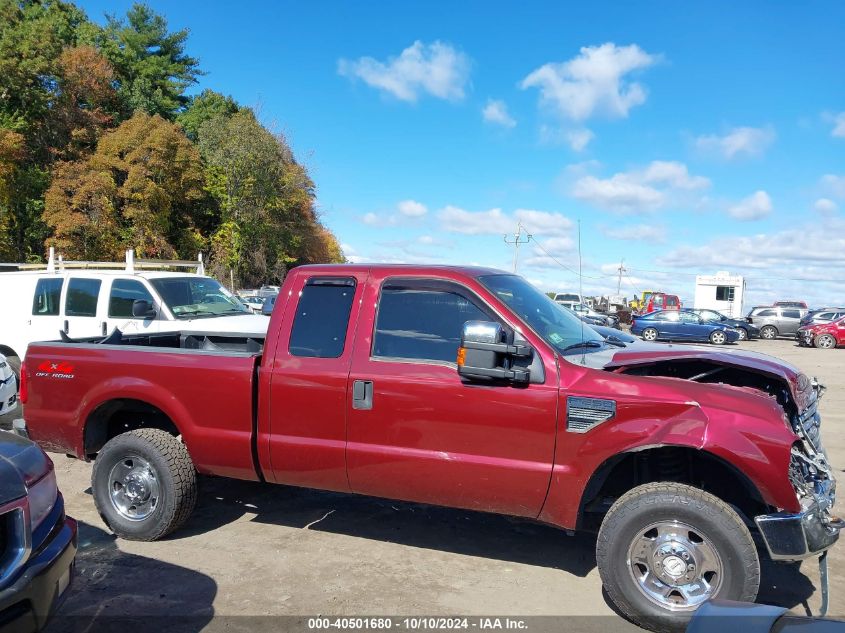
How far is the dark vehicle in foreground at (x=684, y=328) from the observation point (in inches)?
1074

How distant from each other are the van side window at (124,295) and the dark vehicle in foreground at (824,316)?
84.5 ft

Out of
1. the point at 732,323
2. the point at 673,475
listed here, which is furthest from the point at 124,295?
the point at 732,323

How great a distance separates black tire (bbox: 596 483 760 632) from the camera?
11.0 ft

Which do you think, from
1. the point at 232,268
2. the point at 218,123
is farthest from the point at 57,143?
the point at 232,268

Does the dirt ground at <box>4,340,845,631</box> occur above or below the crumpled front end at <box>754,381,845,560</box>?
below

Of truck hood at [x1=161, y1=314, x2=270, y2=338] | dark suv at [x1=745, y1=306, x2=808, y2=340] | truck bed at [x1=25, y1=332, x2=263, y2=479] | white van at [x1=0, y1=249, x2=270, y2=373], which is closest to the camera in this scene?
truck bed at [x1=25, y1=332, x2=263, y2=479]

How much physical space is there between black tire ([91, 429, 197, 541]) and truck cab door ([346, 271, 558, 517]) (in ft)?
4.24

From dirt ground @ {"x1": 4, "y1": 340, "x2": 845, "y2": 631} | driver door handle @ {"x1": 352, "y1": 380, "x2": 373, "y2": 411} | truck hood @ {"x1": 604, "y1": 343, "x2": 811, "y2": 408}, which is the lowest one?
dirt ground @ {"x1": 4, "y1": 340, "x2": 845, "y2": 631}

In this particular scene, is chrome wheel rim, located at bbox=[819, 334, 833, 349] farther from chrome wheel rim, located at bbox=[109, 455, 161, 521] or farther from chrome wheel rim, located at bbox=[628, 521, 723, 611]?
chrome wheel rim, located at bbox=[109, 455, 161, 521]

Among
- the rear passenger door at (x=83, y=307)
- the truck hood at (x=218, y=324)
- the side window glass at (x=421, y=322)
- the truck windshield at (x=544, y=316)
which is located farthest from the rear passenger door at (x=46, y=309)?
the truck windshield at (x=544, y=316)

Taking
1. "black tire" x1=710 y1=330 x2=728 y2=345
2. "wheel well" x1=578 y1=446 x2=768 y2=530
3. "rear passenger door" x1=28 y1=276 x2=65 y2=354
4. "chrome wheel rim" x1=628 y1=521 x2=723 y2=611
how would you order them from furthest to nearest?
"black tire" x1=710 y1=330 x2=728 y2=345, "rear passenger door" x1=28 y1=276 x2=65 y2=354, "wheel well" x1=578 y1=446 x2=768 y2=530, "chrome wheel rim" x1=628 y1=521 x2=723 y2=611

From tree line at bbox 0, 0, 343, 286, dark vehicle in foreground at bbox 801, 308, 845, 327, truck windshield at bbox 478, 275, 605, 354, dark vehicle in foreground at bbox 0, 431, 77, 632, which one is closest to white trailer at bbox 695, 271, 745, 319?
dark vehicle in foreground at bbox 801, 308, 845, 327

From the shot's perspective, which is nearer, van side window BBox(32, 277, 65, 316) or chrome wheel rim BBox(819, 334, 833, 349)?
van side window BBox(32, 277, 65, 316)

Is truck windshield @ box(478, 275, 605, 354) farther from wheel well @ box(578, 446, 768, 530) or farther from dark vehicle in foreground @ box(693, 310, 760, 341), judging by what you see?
dark vehicle in foreground @ box(693, 310, 760, 341)
